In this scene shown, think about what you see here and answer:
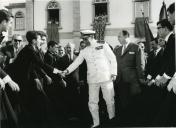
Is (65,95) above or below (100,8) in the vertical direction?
below

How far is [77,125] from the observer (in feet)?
23.6

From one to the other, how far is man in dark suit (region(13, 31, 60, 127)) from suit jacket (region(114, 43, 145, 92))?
1710 mm

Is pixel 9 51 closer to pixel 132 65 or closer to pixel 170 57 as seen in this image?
pixel 132 65

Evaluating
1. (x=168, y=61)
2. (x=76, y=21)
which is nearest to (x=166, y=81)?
(x=168, y=61)

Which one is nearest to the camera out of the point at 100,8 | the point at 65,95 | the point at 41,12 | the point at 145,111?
the point at 145,111

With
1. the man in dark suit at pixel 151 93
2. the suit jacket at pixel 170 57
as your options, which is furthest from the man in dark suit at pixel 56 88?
the suit jacket at pixel 170 57

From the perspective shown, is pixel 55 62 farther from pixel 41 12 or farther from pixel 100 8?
pixel 100 8

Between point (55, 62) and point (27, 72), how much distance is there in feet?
5.45

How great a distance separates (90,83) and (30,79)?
3.69ft

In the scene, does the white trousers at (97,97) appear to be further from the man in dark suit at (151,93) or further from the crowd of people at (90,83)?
the man in dark suit at (151,93)

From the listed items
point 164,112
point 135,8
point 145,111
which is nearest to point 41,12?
point 135,8

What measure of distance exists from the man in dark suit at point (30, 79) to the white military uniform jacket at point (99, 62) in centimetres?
89

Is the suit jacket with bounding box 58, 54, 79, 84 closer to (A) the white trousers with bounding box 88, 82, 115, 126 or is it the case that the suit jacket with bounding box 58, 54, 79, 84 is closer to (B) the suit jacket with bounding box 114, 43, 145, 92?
(B) the suit jacket with bounding box 114, 43, 145, 92

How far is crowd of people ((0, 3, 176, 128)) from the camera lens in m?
5.69
